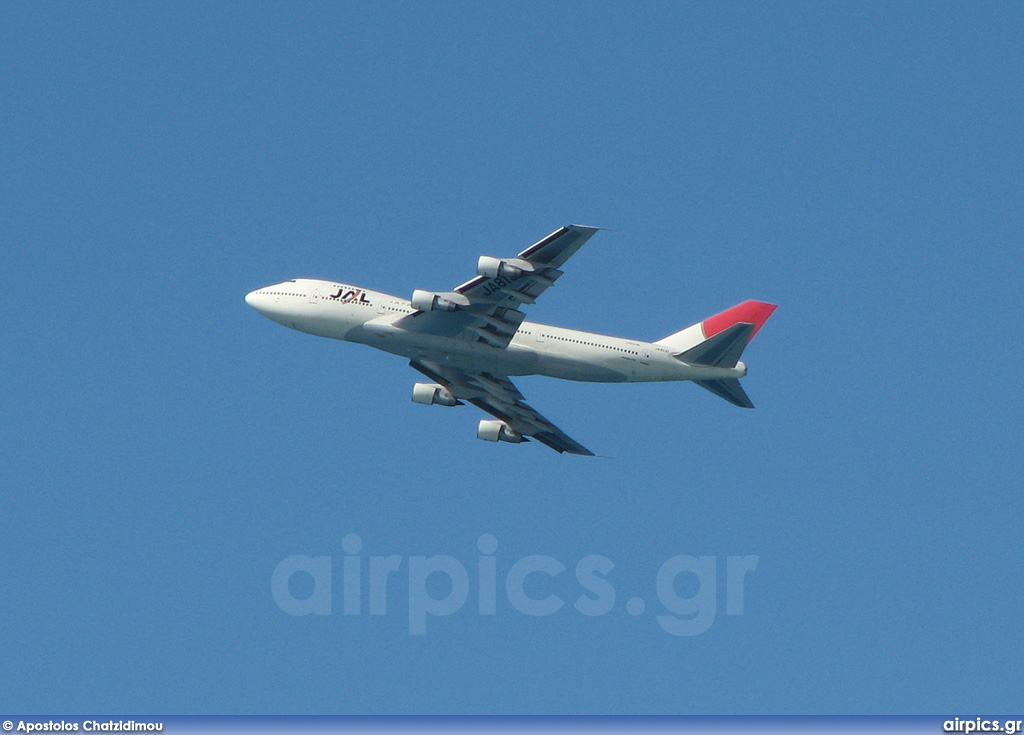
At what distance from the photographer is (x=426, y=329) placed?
6812 centimetres

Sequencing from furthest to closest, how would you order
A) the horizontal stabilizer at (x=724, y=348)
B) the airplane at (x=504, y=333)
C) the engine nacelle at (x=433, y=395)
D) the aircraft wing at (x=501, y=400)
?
the engine nacelle at (x=433, y=395) < the aircraft wing at (x=501, y=400) < the horizontal stabilizer at (x=724, y=348) < the airplane at (x=504, y=333)

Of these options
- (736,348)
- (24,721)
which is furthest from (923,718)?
(24,721)

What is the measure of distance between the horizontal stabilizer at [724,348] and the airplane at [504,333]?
0.16ft

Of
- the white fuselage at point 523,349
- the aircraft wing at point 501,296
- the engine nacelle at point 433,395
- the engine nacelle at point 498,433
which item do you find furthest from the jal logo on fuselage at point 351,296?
the engine nacelle at point 498,433

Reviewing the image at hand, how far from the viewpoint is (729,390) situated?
2689 inches

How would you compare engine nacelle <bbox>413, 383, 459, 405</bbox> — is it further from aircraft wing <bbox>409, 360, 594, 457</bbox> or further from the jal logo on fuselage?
the jal logo on fuselage

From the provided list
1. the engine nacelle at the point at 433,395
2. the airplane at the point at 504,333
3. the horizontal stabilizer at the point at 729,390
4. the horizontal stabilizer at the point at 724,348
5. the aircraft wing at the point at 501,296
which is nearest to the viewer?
the aircraft wing at the point at 501,296

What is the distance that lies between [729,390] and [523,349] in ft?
34.1

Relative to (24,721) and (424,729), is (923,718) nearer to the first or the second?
(424,729)

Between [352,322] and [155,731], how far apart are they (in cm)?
2625

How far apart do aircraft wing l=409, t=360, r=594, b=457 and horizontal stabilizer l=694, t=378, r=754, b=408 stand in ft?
34.2

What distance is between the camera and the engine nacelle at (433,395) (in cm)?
7556

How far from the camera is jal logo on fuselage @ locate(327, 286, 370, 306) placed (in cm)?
7050

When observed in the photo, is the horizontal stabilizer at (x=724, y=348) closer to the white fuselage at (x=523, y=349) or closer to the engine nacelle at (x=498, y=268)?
the white fuselage at (x=523, y=349)
